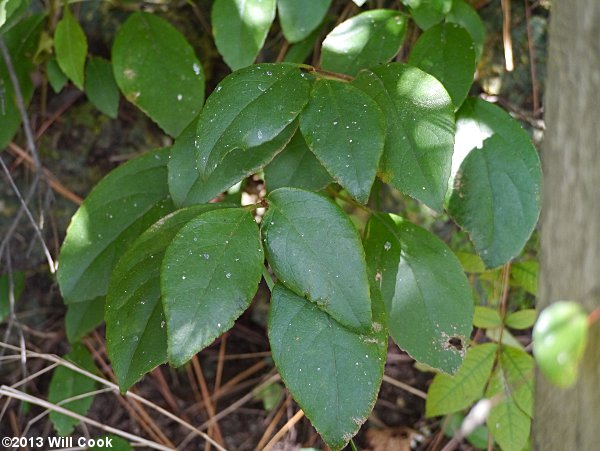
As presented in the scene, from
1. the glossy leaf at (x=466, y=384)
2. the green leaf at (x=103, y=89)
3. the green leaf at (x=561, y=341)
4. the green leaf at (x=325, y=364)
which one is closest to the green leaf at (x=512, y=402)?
the glossy leaf at (x=466, y=384)

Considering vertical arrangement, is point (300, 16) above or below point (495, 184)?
above

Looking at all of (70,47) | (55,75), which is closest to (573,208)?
(70,47)

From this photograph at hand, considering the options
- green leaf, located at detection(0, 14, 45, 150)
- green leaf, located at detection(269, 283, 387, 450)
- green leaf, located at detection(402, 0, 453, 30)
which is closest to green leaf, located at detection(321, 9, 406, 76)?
green leaf, located at detection(402, 0, 453, 30)

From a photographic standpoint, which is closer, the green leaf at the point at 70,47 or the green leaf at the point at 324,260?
the green leaf at the point at 324,260

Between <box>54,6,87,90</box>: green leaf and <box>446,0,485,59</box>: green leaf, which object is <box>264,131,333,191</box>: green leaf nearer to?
<box>446,0,485,59</box>: green leaf

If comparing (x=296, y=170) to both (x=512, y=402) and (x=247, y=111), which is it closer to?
(x=247, y=111)

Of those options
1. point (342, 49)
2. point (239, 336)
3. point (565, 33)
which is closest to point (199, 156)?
point (342, 49)

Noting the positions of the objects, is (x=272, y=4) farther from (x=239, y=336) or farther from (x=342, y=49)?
(x=239, y=336)

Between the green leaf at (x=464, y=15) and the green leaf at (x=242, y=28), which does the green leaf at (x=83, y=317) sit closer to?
the green leaf at (x=242, y=28)
